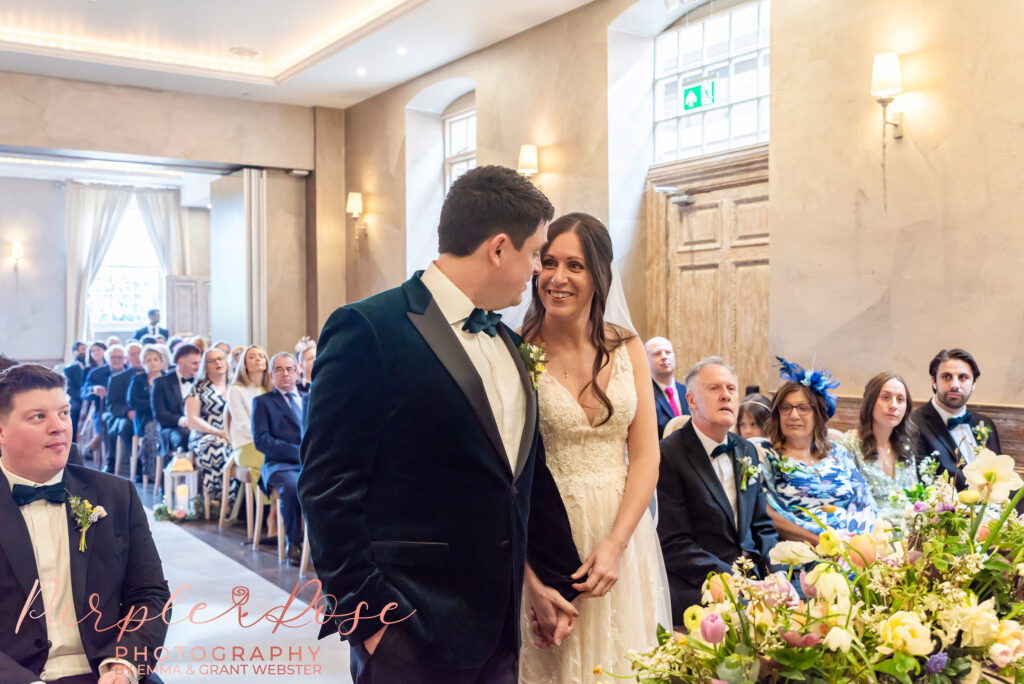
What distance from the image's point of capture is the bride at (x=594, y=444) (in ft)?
7.12

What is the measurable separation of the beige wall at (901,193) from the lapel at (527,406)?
3.95m

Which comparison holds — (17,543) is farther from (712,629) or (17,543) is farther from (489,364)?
(712,629)

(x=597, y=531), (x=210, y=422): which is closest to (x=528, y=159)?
(x=210, y=422)

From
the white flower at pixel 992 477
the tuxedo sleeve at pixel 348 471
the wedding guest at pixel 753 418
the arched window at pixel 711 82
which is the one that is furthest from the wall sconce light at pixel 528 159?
the white flower at pixel 992 477

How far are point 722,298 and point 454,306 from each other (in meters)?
5.49

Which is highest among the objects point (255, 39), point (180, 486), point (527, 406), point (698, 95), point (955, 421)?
point (255, 39)

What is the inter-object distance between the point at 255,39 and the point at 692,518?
7.97 meters

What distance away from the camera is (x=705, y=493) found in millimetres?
3182

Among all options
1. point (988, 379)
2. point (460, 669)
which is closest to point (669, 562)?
point (460, 669)

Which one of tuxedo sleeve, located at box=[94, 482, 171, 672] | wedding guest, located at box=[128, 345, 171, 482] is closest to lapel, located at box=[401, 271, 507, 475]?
tuxedo sleeve, located at box=[94, 482, 171, 672]

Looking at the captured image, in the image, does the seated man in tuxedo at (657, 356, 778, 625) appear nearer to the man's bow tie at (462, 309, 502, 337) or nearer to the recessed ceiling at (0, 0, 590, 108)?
the man's bow tie at (462, 309, 502, 337)

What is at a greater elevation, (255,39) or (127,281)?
(255,39)

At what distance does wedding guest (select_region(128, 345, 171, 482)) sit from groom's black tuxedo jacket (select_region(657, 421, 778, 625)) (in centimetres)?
687

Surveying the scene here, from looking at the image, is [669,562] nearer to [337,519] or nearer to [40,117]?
[337,519]
